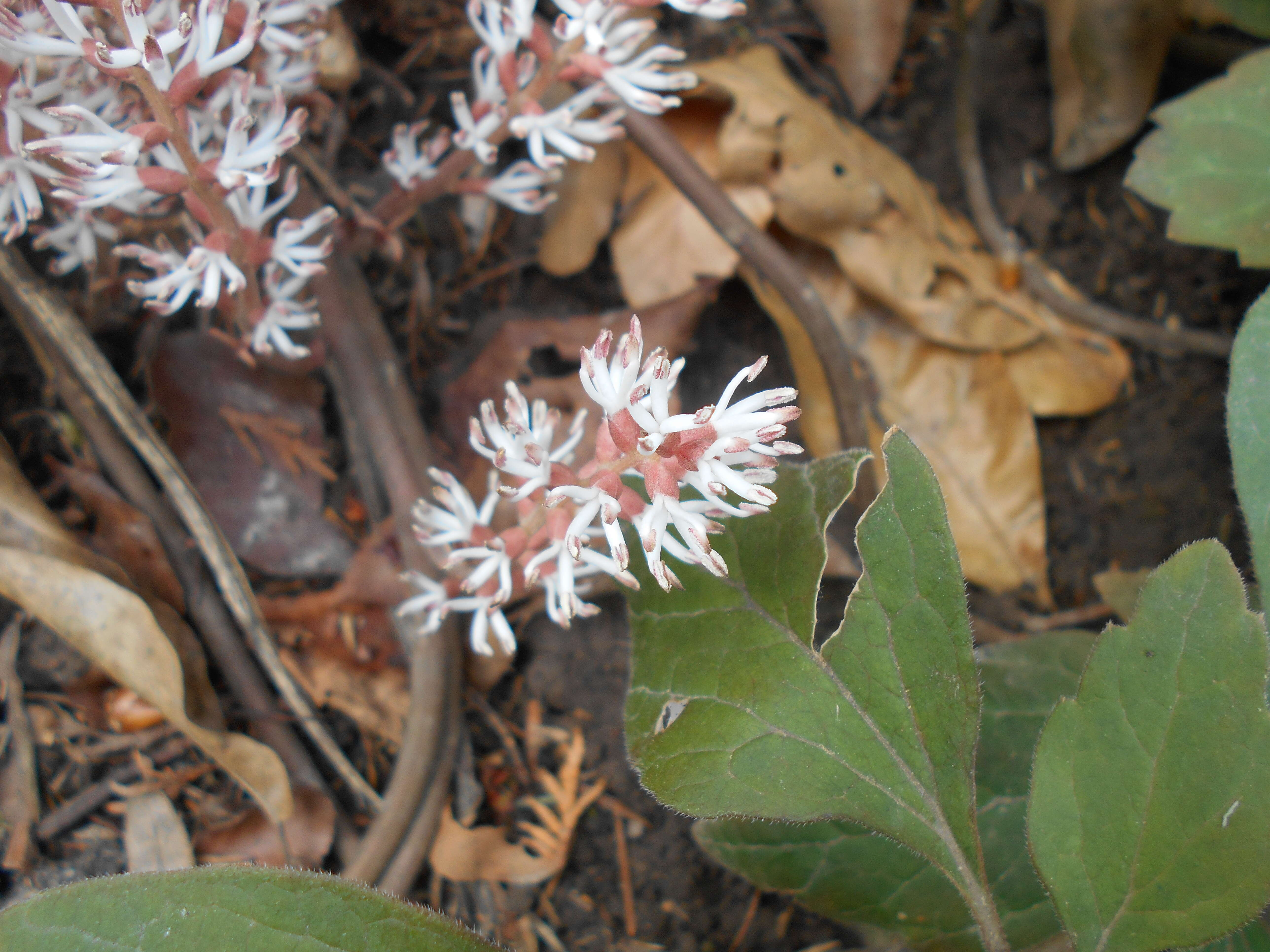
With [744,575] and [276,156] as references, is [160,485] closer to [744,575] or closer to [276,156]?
[276,156]

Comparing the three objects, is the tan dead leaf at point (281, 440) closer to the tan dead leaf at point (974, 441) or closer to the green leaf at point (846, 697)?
the green leaf at point (846, 697)

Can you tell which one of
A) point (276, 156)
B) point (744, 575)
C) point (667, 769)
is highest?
point (276, 156)

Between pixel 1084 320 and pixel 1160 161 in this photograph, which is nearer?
pixel 1160 161

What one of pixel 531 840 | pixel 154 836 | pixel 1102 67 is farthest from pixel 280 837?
pixel 1102 67

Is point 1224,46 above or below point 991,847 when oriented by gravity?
above

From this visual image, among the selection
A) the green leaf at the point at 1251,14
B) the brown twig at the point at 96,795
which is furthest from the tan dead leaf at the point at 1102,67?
the brown twig at the point at 96,795

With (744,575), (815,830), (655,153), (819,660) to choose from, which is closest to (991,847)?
(815,830)

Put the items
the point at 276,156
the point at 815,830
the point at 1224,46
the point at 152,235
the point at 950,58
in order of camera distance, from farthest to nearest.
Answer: the point at 950,58
the point at 1224,46
the point at 152,235
the point at 815,830
the point at 276,156
